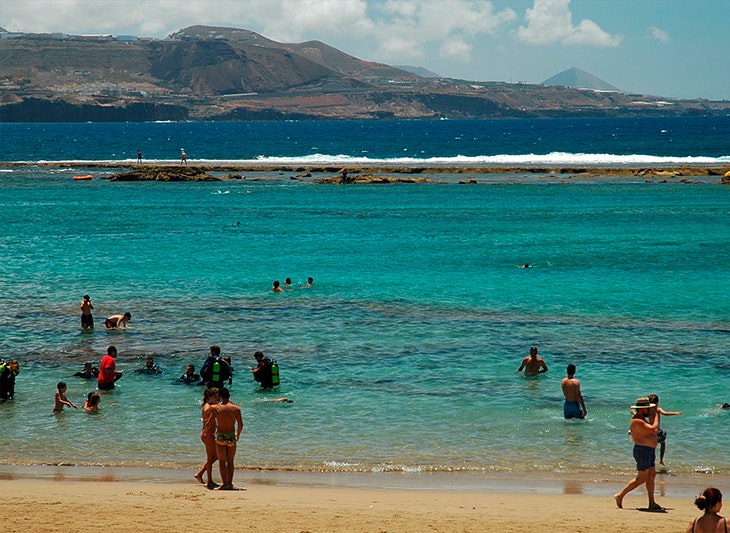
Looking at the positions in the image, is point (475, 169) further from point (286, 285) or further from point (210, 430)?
point (210, 430)

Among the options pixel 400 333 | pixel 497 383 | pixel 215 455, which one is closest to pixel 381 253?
pixel 400 333

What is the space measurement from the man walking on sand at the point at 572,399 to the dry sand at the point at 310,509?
339cm

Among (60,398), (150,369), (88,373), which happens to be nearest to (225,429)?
(60,398)

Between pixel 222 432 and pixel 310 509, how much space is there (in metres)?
1.96

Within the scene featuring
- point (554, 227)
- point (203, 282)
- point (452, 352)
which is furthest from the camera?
point (554, 227)

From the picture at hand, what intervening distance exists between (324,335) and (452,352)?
3.88 metres

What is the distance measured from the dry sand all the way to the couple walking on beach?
1.09 feet

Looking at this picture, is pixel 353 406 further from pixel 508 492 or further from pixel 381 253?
pixel 381 253

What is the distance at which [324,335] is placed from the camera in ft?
83.4

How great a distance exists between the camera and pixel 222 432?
13852mm

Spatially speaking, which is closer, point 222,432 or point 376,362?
point 222,432

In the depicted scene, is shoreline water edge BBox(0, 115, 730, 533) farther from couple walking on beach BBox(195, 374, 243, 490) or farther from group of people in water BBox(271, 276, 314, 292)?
couple walking on beach BBox(195, 374, 243, 490)

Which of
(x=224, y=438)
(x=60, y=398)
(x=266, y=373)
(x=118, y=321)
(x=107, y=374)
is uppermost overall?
(x=224, y=438)

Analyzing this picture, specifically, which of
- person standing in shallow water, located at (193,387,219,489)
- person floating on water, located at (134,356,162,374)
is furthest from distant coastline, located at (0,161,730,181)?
person standing in shallow water, located at (193,387,219,489)
